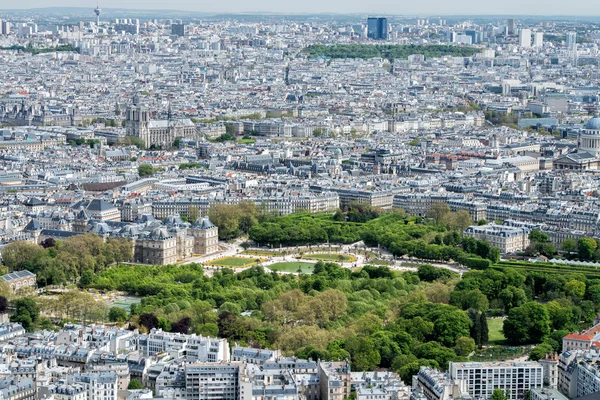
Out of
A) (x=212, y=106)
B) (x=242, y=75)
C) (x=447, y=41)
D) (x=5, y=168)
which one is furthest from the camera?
(x=447, y=41)

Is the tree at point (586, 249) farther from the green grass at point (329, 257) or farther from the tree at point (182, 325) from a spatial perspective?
the tree at point (182, 325)

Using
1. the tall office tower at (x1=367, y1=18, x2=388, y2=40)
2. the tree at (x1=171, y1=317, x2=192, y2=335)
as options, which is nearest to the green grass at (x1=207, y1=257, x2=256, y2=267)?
the tree at (x1=171, y1=317, x2=192, y2=335)

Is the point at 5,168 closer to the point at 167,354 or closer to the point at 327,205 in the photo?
the point at 327,205

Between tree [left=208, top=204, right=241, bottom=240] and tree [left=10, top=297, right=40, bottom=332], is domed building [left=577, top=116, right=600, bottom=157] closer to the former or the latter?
tree [left=208, top=204, right=241, bottom=240]

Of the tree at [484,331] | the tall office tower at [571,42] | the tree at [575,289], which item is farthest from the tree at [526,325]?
the tall office tower at [571,42]

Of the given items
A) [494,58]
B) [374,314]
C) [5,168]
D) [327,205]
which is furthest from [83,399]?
[494,58]

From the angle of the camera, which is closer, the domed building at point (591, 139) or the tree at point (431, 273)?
the tree at point (431, 273)
